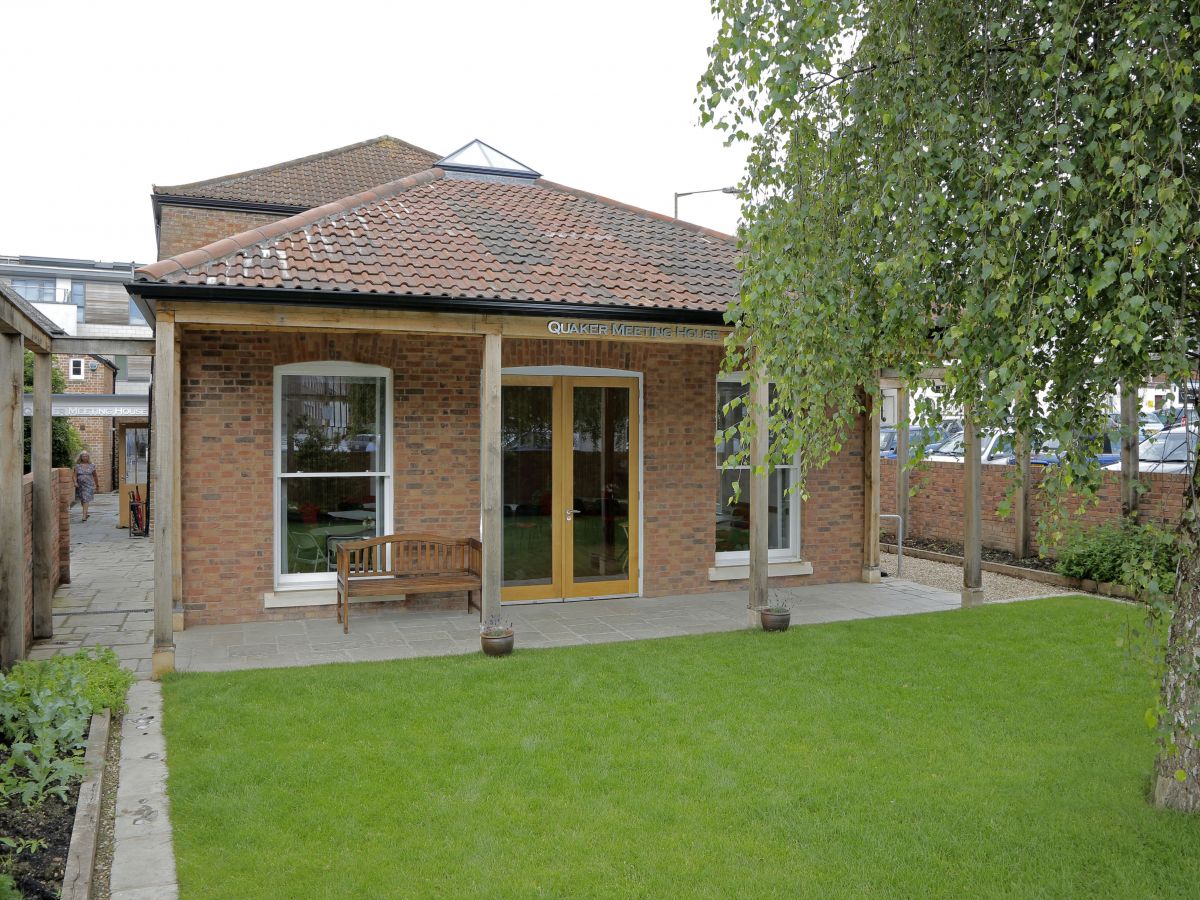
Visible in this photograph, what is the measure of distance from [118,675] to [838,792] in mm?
4772

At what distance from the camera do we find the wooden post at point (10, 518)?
682cm

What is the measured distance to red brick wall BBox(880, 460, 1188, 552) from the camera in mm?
11148

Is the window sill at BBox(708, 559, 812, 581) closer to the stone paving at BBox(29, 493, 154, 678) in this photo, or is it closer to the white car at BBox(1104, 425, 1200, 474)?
the white car at BBox(1104, 425, 1200, 474)

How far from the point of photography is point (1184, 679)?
165 inches

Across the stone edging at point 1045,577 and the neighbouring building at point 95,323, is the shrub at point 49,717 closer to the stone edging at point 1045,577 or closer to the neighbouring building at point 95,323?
the stone edging at point 1045,577

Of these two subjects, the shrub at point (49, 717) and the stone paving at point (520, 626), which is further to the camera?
the stone paving at point (520, 626)

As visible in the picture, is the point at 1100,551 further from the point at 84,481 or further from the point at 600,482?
the point at 84,481

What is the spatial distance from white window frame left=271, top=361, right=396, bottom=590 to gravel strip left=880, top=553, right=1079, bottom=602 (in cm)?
665

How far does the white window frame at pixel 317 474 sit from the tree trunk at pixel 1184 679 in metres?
6.95

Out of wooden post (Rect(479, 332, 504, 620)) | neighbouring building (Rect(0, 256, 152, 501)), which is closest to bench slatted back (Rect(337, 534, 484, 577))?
wooden post (Rect(479, 332, 504, 620))

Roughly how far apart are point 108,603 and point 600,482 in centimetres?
567

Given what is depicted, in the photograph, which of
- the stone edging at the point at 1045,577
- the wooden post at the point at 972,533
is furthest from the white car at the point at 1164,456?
the wooden post at the point at 972,533

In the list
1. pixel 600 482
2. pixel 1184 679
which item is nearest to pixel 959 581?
pixel 600 482

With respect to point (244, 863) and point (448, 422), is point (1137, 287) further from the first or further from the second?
point (448, 422)
